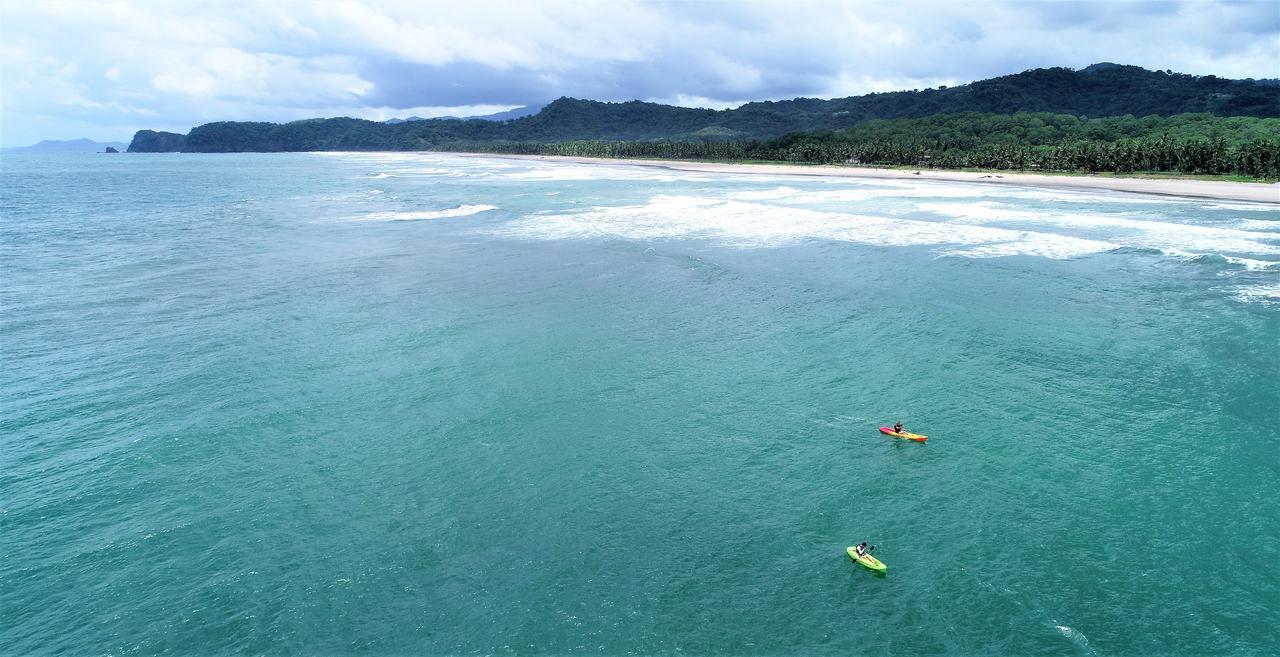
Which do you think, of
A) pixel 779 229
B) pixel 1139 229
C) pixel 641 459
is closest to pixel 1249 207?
pixel 1139 229

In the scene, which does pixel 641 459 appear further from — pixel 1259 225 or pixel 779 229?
pixel 1259 225

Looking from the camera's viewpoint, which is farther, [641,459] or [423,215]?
[423,215]

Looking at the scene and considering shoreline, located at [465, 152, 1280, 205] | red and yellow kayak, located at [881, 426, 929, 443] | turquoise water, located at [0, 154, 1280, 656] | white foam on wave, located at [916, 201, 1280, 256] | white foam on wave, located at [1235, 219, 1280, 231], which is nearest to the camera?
turquoise water, located at [0, 154, 1280, 656]

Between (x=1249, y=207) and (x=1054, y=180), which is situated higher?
(x=1054, y=180)

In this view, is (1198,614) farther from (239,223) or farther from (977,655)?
(239,223)

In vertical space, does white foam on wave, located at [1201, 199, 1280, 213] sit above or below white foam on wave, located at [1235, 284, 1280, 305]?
above

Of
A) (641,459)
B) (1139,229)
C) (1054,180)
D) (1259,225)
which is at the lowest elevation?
(641,459)

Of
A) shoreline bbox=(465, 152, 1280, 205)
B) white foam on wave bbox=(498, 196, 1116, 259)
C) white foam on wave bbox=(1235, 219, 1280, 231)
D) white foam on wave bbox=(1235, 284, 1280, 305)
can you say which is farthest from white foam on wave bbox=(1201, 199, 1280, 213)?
white foam on wave bbox=(1235, 284, 1280, 305)

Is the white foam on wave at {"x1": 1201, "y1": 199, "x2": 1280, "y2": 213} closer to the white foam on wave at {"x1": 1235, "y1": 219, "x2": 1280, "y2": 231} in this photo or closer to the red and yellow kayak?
the white foam on wave at {"x1": 1235, "y1": 219, "x2": 1280, "y2": 231}
